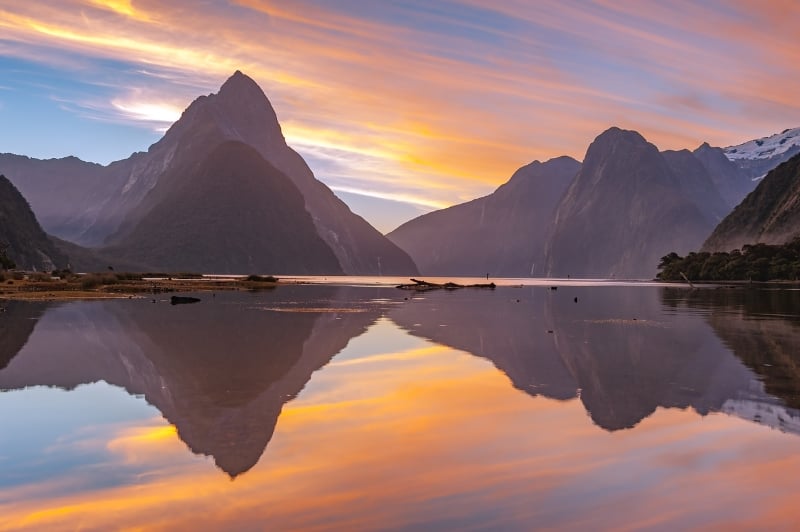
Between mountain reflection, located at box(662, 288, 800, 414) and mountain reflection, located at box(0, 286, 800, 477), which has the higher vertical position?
mountain reflection, located at box(662, 288, 800, 414)

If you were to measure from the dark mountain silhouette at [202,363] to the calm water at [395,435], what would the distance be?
0.13 metres

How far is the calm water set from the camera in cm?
1163

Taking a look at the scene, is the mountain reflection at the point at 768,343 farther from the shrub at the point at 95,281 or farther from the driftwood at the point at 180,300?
the shrub at the point at 95,281

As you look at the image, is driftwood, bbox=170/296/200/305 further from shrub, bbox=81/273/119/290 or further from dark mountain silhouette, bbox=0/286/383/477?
shrub, bbox=81/273/119/290

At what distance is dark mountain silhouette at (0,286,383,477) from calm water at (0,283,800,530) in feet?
0.42

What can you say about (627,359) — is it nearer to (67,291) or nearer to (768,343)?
(768,343)

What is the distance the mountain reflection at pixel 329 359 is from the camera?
780 inches

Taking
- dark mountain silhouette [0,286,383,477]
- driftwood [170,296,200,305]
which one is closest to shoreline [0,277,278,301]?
driftwood [170,296,200,305]

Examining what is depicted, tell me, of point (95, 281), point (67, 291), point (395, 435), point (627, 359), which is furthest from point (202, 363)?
point (95, 281)

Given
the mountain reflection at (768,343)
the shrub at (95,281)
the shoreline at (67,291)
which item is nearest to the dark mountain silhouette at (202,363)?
the mountain reflection at (768,343)

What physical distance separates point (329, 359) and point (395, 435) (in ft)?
46.9

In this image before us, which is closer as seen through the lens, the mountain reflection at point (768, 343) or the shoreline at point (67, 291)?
the mountain reflection at point (768, 343)

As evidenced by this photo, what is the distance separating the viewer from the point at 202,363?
2883 centimetres

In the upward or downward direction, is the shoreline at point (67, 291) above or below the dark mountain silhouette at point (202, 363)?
Answer: below
